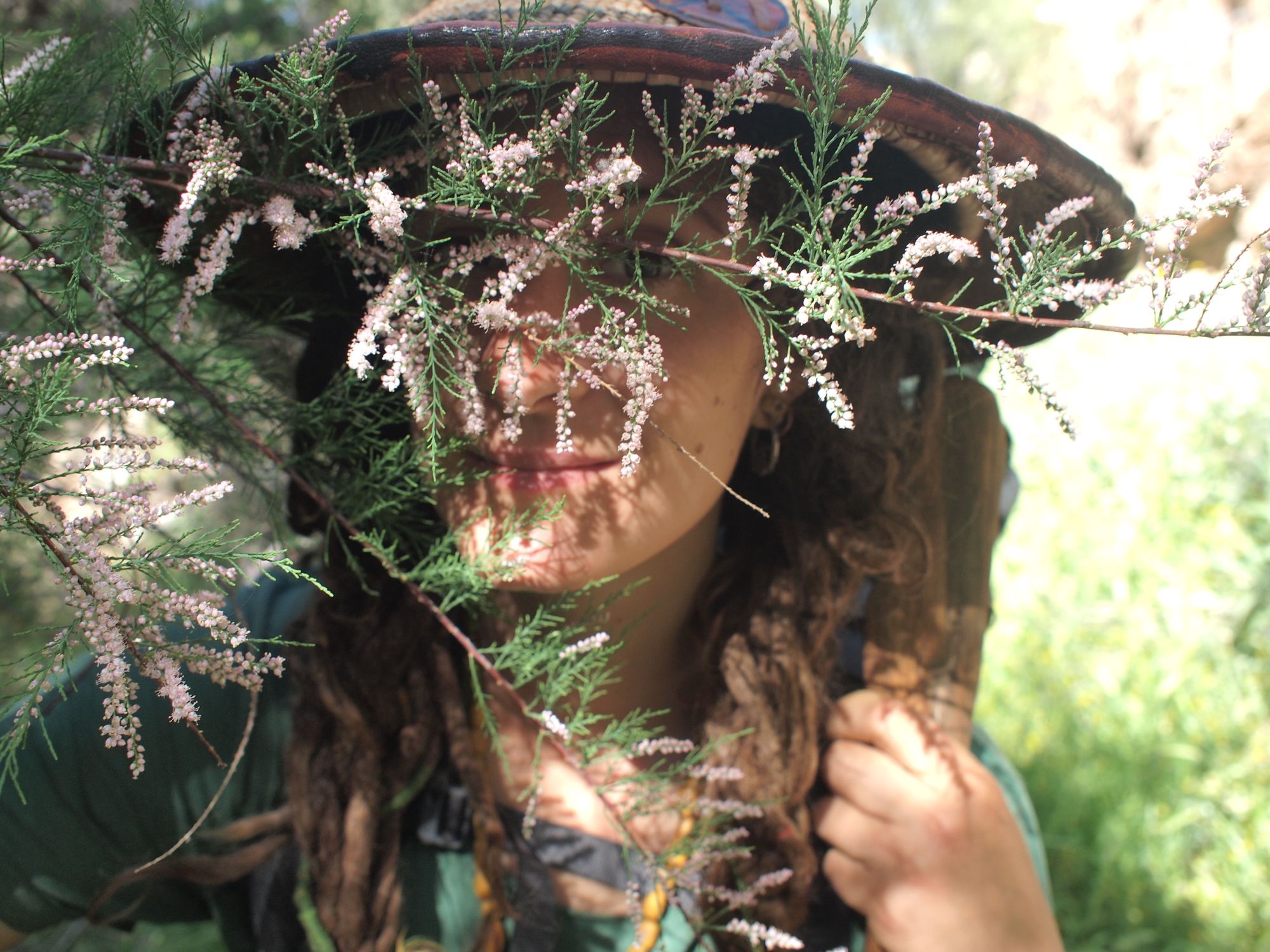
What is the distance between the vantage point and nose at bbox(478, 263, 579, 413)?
1.04 m

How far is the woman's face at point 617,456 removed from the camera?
122 centimetres

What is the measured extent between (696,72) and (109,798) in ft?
4.75

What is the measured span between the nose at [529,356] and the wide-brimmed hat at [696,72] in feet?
0.74

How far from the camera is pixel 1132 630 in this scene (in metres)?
4.09

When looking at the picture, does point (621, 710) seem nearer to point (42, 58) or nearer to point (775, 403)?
point (775, 403)

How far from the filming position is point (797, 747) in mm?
1568

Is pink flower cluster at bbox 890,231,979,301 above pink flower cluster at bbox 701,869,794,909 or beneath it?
above

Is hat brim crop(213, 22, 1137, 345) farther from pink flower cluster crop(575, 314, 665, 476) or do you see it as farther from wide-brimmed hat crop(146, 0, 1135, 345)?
pink flower cluster crop(575, 314, 665, 476)

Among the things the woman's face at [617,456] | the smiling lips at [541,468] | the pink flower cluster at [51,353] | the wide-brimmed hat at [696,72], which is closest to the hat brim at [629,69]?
the wide-brimmed hat at [696,72]

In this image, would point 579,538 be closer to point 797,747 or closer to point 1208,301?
point 797,747

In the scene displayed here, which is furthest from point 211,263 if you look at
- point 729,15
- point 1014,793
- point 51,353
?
point 1014,793

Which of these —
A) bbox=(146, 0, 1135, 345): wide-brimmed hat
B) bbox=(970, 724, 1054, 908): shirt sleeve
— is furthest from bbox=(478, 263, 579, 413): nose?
bbox=(970, 724, 1054, 908): shirt sleeve

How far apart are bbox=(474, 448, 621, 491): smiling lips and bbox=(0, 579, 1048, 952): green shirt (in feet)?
1.76

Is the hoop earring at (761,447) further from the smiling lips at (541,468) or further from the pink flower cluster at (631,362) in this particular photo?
the pink flower cluster at (631,362)
